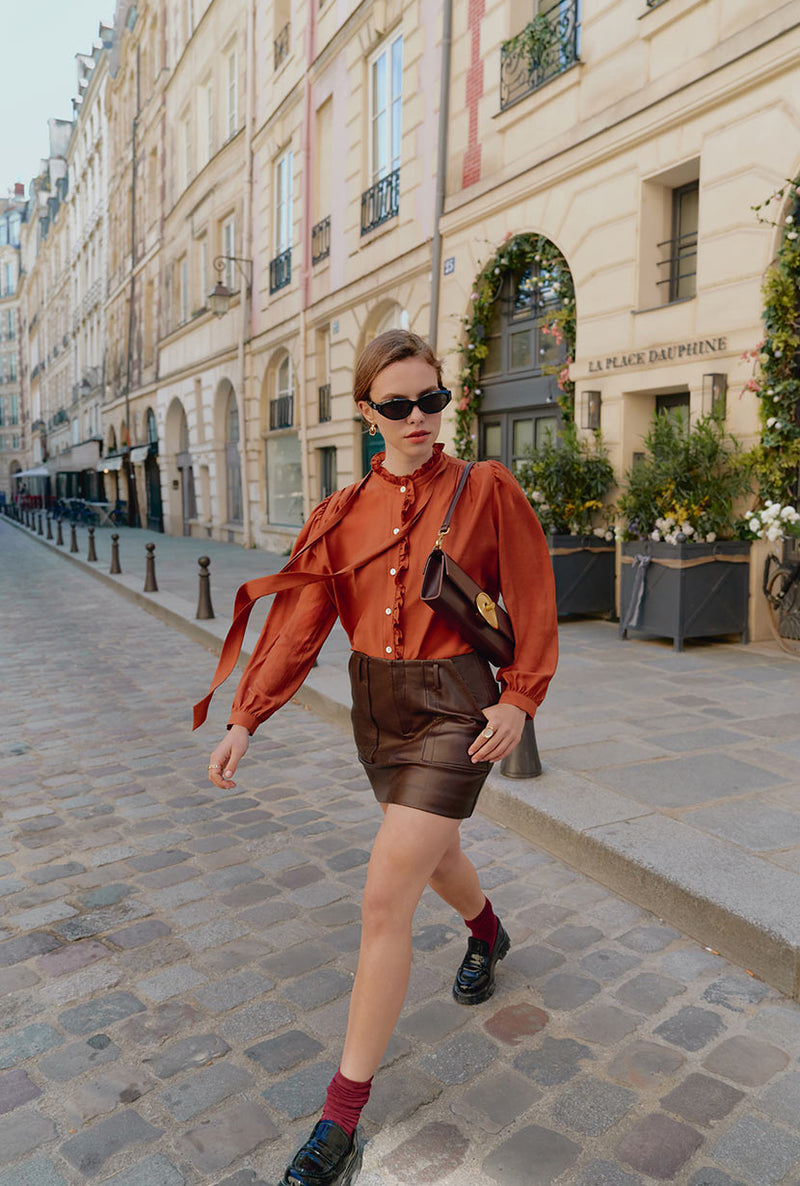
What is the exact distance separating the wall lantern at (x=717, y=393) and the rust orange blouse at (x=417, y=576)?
584cm

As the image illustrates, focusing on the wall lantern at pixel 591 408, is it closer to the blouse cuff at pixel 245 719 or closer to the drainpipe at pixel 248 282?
the blouse cuff at pixel 245 719

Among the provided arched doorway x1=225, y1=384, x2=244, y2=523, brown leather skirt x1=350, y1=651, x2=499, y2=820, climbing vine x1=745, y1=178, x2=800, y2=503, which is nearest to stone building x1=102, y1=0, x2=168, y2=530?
arched doorway x1=225, y1=384, x2=244, y2=523

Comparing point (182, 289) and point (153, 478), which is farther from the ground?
point (182, 289)

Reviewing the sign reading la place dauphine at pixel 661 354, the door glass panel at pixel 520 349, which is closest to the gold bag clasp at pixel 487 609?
the sign reading la place dauphine at pixel 661 354

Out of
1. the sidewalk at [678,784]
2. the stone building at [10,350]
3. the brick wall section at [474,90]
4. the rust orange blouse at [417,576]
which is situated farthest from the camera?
the stone building at [10,350]

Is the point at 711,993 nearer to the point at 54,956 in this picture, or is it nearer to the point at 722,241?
the point at 54,956

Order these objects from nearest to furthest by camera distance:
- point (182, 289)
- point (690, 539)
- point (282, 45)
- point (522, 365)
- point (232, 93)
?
point (690, 539)
point (522, 365)
point (282, 45)
point (232, 93)
point (182, 289)

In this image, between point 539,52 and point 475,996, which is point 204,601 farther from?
point 475,996

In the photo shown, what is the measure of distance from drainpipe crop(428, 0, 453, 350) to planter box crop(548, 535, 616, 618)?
4030mm

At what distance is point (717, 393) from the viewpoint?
24.6 ft

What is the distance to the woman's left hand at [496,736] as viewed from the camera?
6.58 ft

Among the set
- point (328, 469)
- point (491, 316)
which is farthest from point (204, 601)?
point (328, 469)

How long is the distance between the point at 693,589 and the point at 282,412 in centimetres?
1251

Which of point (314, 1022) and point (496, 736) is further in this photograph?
point (314, 1022)
